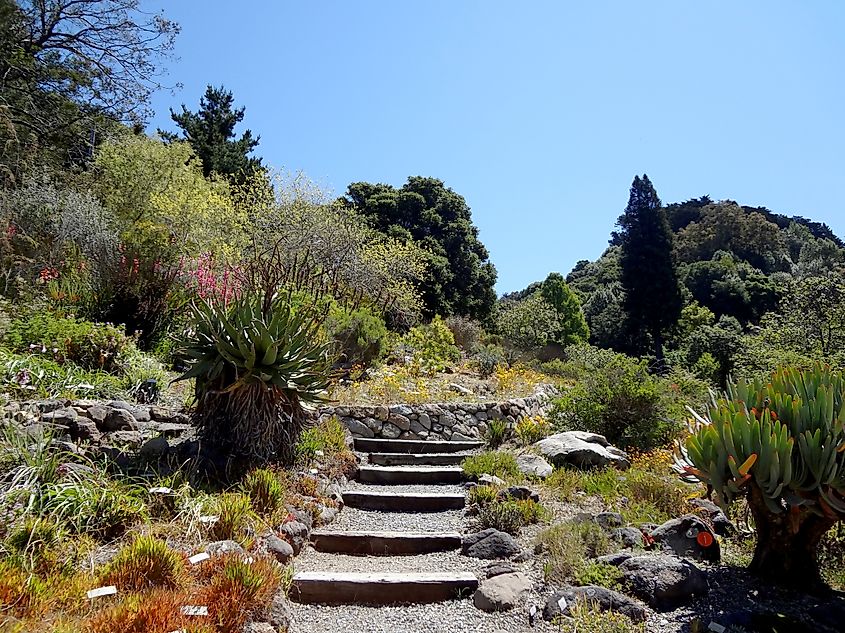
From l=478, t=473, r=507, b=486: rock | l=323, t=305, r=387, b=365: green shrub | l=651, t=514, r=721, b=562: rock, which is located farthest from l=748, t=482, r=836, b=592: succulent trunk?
l=323, t=305, r=387, b=365: green shrub

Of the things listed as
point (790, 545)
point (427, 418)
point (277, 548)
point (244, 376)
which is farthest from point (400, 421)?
point (790, 545)

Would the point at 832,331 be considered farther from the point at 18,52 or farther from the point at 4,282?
the point at 18,52

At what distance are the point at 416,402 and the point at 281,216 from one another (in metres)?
9.59

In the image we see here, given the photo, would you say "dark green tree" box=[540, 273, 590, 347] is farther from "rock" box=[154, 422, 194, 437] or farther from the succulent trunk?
the succulent trunk

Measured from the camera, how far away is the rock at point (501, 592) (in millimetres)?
3523

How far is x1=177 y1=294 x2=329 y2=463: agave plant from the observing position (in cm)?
493

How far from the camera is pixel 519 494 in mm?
5246

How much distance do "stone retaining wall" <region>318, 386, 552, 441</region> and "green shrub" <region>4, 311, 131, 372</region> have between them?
8.91 ft

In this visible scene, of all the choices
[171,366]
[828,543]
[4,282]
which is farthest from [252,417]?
[4,282]

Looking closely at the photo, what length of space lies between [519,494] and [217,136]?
28278mm

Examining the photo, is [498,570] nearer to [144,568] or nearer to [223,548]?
[223,548]

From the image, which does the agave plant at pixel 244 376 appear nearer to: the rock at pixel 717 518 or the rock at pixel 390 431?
the rock at pixel 390 431

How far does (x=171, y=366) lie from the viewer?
7.86m

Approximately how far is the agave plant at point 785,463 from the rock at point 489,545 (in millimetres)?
1527
